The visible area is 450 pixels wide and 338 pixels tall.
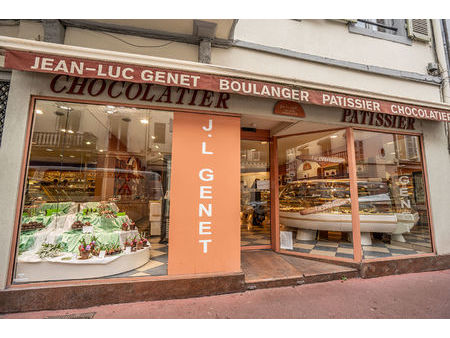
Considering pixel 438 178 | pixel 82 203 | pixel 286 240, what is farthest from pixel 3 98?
pixel 438 178

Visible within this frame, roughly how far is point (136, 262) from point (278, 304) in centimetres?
258

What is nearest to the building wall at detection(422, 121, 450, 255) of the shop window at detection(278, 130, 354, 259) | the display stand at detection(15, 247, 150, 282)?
the shop window at detection(278, 130, 354, 259)

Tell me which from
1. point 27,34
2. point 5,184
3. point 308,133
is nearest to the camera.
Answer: point 5,184

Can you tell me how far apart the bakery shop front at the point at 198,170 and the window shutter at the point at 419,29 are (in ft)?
8.44

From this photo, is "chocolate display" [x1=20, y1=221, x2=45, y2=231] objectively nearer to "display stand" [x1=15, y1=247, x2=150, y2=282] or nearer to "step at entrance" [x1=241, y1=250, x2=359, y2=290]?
"display stand" [x1=15, y1=247, x2=150, y2=282]

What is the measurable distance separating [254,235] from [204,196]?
362 centimetres

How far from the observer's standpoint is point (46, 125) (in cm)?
375

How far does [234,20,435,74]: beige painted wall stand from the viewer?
4.84m

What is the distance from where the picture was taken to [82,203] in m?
4.91

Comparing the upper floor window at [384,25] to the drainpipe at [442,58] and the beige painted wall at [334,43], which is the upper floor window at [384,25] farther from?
the drainpipe at [442,58]

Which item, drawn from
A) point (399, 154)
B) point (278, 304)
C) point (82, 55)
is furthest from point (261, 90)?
point (399, 154)

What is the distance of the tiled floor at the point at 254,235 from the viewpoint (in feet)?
19.5

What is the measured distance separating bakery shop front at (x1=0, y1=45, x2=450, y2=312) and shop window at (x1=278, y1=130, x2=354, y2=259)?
4 centimetres

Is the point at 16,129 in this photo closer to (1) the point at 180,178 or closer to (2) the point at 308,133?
(1) the point at 180,178
